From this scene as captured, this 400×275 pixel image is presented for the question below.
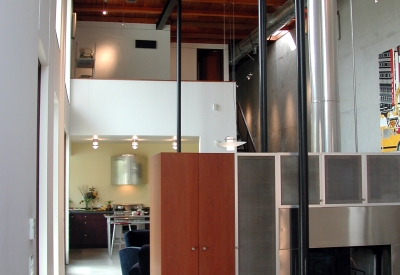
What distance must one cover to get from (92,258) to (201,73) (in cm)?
655

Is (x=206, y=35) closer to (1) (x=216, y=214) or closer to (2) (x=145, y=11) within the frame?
(2) (x=145, y=11)

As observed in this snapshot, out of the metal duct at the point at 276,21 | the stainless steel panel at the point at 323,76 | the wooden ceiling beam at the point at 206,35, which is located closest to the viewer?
the stainless steel panel at the point at 323,76

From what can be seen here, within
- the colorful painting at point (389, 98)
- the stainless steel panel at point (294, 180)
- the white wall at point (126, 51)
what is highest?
the white wall at point (126, 51)

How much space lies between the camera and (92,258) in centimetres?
1219

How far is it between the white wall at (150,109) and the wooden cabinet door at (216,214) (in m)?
5.10

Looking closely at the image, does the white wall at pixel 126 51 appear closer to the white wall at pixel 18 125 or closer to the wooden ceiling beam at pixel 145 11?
the wooden ceiling beam at pixel 145 11

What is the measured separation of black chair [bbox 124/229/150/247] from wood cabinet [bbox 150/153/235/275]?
3585 mm

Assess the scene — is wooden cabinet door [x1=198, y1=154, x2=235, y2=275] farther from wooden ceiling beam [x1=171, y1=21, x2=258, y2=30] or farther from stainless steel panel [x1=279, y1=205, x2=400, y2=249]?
wooden ceiling beam [x1=171, y1=21, x2=258, y2=30]

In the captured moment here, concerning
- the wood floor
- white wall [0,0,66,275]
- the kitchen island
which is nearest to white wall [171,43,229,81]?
the kitchen island

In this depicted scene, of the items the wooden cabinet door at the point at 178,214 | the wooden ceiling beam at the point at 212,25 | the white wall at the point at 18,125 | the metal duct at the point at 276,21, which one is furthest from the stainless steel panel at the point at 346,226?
the wooden ceiling beam at the point at 212,25

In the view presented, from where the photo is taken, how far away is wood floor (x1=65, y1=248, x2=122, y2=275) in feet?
34.0

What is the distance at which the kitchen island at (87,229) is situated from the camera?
14047mm

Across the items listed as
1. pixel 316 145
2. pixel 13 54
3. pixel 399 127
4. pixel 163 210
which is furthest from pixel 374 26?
pixel 13 54

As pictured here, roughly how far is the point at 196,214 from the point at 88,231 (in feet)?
26.8
